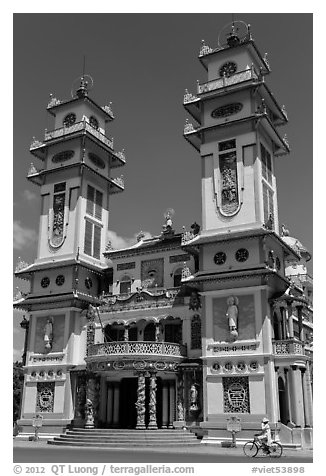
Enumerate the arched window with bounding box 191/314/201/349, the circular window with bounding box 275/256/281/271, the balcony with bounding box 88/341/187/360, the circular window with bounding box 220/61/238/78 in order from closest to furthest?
the balcony with bounding box 88/341/187/360 < the circular window with bounding box 275/256/281/271 < the arched window with bounding box 191/314/201/349 < the circular window with bounding box 220/61/238/78

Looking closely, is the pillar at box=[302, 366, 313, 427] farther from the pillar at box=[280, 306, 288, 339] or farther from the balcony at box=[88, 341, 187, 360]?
the balcony at box=[88, 341, 187, 360]

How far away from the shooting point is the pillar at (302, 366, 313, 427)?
98.2ft

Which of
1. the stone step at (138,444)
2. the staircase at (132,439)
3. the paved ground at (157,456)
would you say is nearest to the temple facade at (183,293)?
the staircase at (132,439)

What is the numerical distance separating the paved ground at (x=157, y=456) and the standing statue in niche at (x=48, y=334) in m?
9.69

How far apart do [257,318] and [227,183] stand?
842cm

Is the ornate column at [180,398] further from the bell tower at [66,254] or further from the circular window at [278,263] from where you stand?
the circular window at [278,263]

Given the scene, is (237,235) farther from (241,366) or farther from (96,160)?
(96,160)

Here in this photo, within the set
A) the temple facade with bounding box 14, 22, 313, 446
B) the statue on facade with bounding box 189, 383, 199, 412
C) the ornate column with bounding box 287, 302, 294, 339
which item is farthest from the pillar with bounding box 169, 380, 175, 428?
the ornate column with bounding box 287, 302, 294, 339

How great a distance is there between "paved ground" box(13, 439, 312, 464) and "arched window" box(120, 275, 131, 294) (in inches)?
498

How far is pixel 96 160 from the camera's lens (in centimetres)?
4150

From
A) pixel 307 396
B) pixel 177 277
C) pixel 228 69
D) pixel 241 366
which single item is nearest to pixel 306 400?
pixel 307 396

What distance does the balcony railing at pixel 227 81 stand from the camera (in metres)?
33.5

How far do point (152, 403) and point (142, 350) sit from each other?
117 inches
